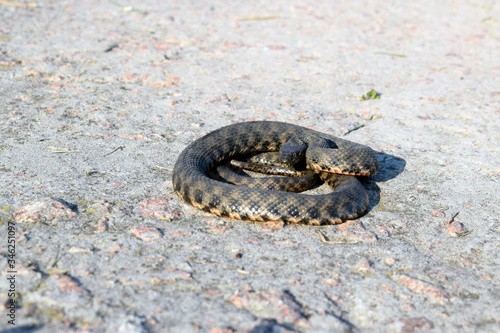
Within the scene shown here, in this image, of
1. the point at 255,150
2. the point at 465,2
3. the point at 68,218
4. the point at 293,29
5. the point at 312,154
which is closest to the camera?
the point at 68,218

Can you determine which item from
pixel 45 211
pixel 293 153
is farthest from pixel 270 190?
pixel 45 211

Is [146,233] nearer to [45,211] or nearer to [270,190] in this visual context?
[45,211]

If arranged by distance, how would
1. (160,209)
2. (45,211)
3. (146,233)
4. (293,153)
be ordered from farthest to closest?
1. (293,153)
2. (160,209)
3. (45,211)
4. (146,233)

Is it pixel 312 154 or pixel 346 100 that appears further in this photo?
pixel 346 100

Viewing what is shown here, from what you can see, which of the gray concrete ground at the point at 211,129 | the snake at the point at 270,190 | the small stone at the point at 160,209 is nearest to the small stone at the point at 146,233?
the gray concrete ground at the point at 211,129

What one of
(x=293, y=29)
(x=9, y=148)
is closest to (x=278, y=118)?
(x=9, y=148)

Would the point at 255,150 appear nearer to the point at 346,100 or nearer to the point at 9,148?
the point at 346,100
